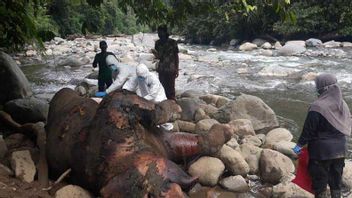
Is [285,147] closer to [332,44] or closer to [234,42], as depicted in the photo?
[332,44]

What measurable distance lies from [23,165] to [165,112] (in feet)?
5.47

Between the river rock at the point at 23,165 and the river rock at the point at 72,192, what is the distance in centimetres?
48

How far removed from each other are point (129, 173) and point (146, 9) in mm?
2535

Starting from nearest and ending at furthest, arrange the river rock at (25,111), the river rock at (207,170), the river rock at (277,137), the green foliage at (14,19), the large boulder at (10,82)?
1. the green foliage at (14,19)
2. the river rock at (207,170)
3. the river rock at (25,111)
4. the river rock at (277,137)
5. the large boulder at (10,82)

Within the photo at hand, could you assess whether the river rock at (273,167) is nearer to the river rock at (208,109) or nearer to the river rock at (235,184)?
the river rock at (235,184)

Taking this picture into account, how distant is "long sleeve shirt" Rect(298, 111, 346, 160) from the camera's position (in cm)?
446

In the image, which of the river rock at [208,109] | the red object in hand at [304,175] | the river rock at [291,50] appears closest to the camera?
the red object in hand at [304,175]

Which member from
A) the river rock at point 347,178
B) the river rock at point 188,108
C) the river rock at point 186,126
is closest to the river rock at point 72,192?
the river rock at point 186,126

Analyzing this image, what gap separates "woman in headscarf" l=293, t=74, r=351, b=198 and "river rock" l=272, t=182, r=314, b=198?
0.42 meters

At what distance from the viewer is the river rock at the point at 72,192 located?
4207 millimetres

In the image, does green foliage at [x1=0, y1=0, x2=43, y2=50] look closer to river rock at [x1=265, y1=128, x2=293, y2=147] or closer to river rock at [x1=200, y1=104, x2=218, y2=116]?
river rock at [x1=265, y1=128, x2=293, y2=147]

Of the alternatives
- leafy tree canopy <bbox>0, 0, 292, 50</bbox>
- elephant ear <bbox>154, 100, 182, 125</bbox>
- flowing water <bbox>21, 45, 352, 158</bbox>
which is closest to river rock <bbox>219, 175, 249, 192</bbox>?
elephant ear <bbox>154, 100, 182, 125</bbox>

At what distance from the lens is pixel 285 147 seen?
6.55 m

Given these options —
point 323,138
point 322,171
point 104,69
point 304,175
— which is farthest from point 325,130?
point 104,69
